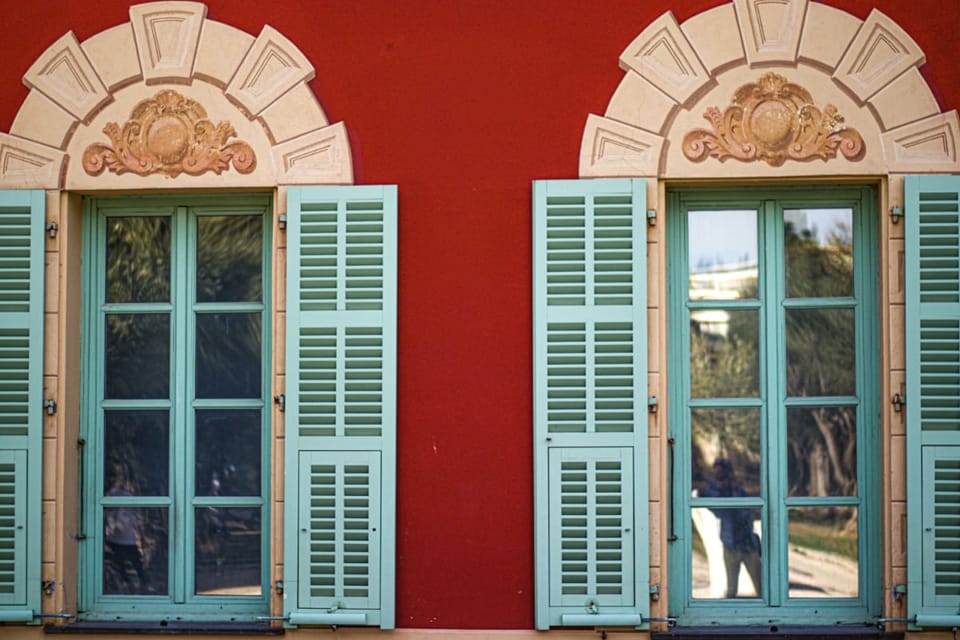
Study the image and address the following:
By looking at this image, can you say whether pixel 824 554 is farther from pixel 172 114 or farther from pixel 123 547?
pixel 172 114

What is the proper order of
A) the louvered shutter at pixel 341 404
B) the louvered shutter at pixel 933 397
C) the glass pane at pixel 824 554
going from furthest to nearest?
the glass pane at pixel 824 554 → the louvered shutter at pixel 341 404 → the louvered shutter at pixel 933 397

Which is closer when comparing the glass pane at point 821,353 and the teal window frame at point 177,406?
the glass pane at point 821,353

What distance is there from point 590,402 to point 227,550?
176cm

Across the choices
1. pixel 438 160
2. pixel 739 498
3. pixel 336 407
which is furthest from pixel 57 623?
pixel 739 498

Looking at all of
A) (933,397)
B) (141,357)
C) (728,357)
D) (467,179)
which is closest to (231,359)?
(141,357)

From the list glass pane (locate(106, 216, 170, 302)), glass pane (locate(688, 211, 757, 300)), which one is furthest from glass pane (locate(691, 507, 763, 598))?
glass pane (locate(106, 216, 170, 302))

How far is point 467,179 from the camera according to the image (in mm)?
5992

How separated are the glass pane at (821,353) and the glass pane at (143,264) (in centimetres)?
281

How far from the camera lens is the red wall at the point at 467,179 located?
233 inches

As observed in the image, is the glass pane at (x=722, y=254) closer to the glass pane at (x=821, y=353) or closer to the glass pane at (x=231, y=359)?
the glass pane at (x=821, y=353)

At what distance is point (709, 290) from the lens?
19.9 feet

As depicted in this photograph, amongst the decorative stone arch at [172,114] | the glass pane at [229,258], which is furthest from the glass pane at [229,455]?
the decorative stone arch at [172,114]

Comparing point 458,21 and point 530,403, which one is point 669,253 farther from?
point 458,21

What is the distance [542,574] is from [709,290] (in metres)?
1.44
